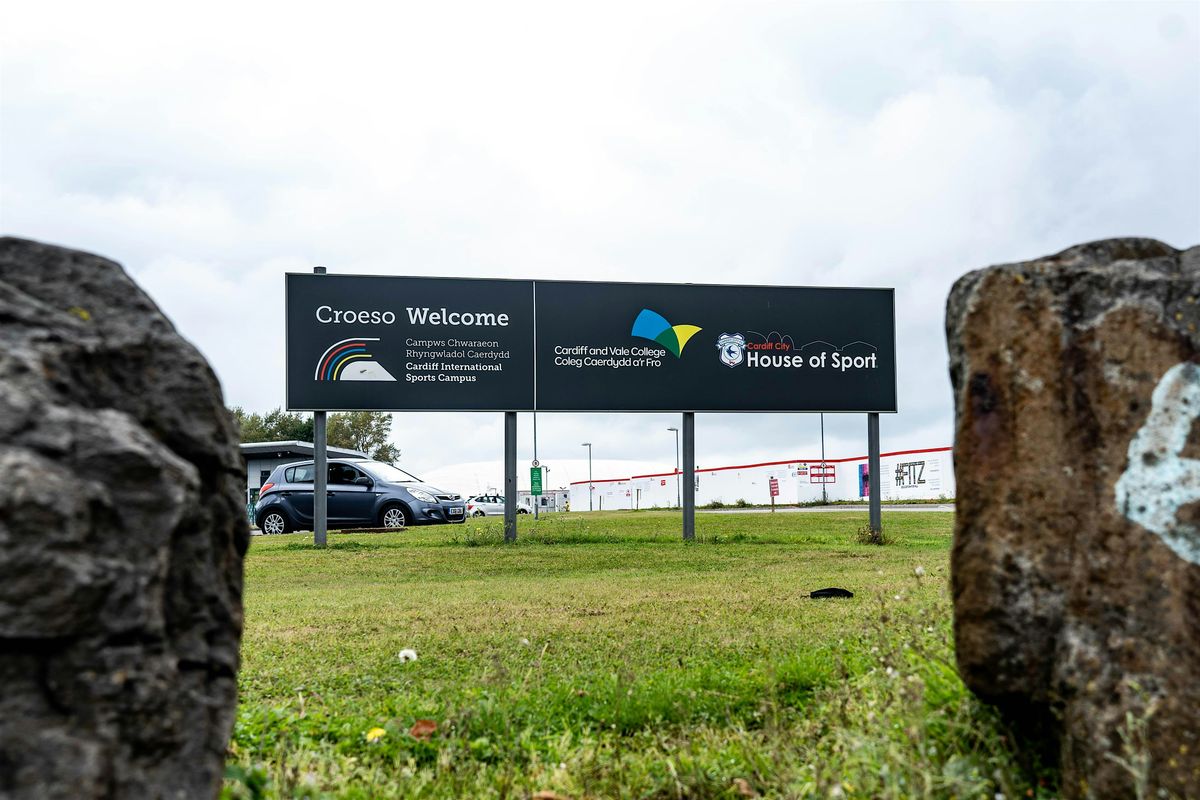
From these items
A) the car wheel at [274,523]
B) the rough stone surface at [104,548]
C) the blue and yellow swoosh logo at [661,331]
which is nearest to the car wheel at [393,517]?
the car wheel at [274,523]

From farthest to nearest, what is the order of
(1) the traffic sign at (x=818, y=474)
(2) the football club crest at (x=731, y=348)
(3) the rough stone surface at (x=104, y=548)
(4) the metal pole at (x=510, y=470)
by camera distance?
(1) the traffic sign at (x=818, y=474) < (2) the football club crest at (x=731, y=348) < (4) the metal pole at (x=510, y=470) < (3) the rough stone surface at (x=104, y=548)

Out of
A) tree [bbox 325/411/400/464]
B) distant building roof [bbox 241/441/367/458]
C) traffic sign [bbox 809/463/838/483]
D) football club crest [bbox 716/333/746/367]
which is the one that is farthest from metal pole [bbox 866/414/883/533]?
tree [bbox 325/411/400/464]

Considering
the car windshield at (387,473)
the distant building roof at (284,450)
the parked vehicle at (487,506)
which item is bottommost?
the parked vehicle at (487,506)

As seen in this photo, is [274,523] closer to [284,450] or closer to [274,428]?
[284,450]

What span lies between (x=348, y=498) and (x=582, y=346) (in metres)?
7.36

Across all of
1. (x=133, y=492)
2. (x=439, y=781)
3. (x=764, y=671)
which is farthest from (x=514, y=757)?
(x=133, y=492)

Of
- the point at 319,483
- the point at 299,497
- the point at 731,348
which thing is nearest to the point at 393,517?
the point at 299,497

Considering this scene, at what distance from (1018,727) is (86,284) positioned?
2.89m

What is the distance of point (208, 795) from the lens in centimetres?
216

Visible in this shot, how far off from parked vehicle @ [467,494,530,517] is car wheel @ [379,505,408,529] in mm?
22682

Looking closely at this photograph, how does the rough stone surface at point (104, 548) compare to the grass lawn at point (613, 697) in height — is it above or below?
above

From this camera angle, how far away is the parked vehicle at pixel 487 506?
1791 inches

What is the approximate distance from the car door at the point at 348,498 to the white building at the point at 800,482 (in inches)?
868

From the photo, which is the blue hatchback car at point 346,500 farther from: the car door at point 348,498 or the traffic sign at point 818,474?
the traffic sign at point 818,474
